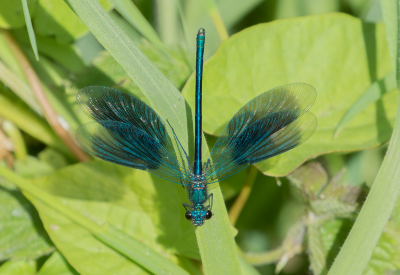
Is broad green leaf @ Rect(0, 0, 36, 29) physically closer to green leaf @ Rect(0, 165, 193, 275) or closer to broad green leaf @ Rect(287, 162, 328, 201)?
green leaf @ Rect(0, 165, 193, 275)

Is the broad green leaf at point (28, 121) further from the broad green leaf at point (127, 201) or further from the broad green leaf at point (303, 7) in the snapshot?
the broad green leaf at point (303, 7)

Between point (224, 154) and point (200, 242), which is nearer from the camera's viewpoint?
point (200, 242)

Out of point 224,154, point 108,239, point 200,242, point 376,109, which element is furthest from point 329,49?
point 108,239

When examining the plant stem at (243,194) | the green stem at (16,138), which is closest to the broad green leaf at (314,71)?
the plant stem at (243,194)

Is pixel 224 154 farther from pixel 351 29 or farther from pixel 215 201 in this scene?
pixel 351 29

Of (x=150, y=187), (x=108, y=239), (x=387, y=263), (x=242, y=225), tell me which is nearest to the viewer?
(x=108, y=239)
